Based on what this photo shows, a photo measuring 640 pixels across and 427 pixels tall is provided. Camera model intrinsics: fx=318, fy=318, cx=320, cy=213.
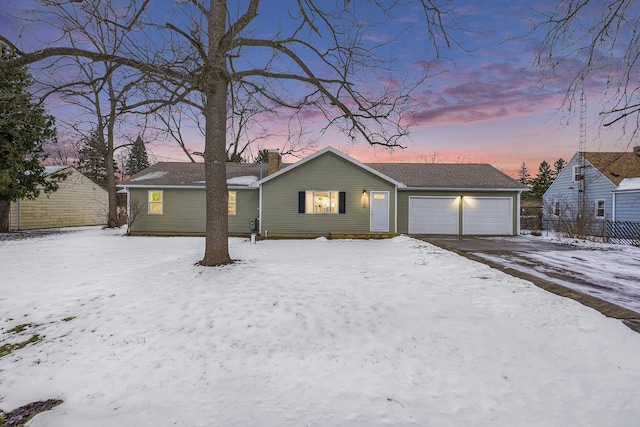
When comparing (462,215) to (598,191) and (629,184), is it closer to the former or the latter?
(629,184)

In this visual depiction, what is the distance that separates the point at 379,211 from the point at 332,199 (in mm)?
2340

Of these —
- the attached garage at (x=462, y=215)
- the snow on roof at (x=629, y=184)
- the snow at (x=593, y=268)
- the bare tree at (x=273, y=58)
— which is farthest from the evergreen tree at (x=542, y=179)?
the bare tree at (x=273, y=58)

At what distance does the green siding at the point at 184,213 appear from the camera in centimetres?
1627

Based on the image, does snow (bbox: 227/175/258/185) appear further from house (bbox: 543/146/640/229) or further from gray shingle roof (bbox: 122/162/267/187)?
house (bbox: 543/146/640/229)

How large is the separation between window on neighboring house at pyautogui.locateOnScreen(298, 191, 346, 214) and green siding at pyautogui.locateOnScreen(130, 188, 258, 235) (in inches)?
116

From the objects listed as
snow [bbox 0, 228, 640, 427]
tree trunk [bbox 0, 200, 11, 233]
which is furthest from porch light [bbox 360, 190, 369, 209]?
tree trunk [bbox 0, 200, 11, 233]

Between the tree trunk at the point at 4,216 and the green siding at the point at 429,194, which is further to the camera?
the tree trunk at the point at 4,216

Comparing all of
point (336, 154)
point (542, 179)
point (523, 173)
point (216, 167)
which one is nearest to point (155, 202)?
point (336, 154)

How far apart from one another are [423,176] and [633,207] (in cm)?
1141

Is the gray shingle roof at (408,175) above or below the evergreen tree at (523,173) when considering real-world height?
below

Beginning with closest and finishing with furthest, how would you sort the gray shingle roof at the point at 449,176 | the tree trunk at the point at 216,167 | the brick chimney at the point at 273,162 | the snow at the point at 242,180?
the tree trunk at the point at 216,167, the snow at the point at 242,180, the brick chimney at the point at 273,162, the gray shingle roof at the point at 449,176

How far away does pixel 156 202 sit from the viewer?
644 inches

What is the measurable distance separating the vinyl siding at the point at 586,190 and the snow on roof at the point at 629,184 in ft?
1.38

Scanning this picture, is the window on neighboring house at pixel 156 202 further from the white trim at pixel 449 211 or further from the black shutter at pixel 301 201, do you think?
the white trim at pixel 449 211
